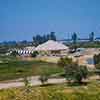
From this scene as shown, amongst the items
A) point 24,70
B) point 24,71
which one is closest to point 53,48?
point 24,70

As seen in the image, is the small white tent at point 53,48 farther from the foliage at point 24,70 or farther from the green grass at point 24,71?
the green grass at point 24,71

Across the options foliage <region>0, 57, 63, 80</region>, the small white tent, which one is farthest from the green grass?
the small white tent

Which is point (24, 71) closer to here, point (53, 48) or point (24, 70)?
point (24, 70)

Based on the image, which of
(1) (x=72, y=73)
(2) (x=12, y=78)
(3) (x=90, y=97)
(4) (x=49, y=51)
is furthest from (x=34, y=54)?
(3) (x=90, y=97)

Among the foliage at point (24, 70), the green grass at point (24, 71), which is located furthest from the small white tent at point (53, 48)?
the green grass at point (24, 71)

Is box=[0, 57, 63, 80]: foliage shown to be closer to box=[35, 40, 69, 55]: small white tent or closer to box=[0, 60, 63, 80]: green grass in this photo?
box=[0, 60, 63, 80]: green grass

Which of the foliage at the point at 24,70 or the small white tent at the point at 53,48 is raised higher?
the small white tent at the point at 53,48

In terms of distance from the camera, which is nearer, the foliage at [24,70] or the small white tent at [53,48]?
the foliage at [24,70]

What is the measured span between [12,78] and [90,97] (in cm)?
3871

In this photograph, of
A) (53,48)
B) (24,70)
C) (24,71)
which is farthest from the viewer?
(53,48)

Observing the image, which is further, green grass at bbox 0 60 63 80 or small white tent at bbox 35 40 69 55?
small white tent at bbox 35 40 69 55

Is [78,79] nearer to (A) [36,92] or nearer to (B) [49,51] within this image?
(A) [36,92]

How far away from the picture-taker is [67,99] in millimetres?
19750

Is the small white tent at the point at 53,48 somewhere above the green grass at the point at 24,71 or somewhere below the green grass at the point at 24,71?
above
